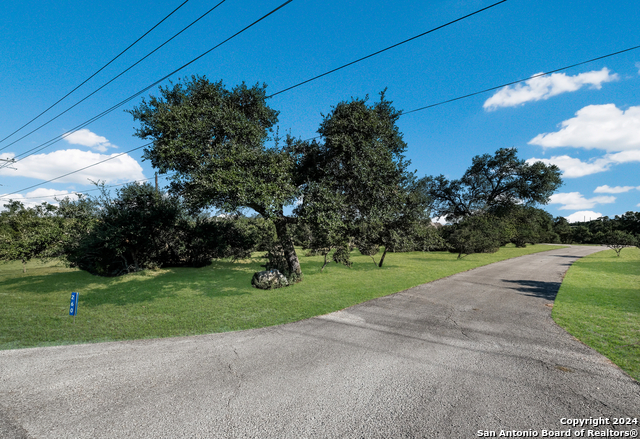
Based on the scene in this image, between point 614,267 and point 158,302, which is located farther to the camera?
point 614,267

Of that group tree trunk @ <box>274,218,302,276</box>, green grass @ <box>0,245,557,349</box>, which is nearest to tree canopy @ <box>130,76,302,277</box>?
tree trunk @ <box>274,218,302,276</box>

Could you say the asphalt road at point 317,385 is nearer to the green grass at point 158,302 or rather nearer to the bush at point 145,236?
the green grass at point 158,302

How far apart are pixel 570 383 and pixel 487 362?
1212mm

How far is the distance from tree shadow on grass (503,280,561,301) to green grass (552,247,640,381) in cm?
35

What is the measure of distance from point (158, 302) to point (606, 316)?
51.5ft

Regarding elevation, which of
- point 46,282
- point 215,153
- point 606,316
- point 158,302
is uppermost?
point 215,153

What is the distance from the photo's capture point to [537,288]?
43.5ft

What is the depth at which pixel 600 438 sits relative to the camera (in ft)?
10.8

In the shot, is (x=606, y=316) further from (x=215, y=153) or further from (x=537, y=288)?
(x=215, y=153)

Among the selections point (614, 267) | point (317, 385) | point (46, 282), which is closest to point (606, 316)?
point (317, 385)

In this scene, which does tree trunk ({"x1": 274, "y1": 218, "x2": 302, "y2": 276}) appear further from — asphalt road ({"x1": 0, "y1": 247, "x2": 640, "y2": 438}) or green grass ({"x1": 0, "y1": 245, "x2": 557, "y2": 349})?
asphalt road ({"x1": 0, "y1": 247, "x2": 640, "y2": 438})

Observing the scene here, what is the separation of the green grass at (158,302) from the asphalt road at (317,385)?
1089mm

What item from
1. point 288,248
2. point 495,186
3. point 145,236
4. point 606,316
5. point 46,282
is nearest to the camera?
point 606,316

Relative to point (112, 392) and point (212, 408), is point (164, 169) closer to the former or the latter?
point (112, 392)
